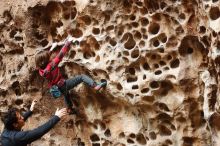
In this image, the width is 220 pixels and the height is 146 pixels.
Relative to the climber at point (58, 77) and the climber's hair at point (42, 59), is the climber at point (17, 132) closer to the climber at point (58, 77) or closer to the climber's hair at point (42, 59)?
the climber at point (58, 77)

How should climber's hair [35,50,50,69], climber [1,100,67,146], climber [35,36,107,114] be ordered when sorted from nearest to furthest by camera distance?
climber [1,100,67,146]
climber [35,36,107,114]
climber's hair [35,50,50,69]

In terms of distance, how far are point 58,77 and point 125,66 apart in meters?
0.73

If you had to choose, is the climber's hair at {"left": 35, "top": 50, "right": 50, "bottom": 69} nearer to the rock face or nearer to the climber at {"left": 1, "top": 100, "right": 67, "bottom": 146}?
the rock face

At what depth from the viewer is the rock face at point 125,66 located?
511 cm

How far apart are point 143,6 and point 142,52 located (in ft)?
1.52

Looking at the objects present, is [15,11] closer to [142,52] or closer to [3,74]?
[3,74]

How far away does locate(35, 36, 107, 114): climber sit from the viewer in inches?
215

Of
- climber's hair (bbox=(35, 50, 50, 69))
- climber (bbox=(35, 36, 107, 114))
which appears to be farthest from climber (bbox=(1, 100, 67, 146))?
climber's hair (bbox=(35, 50, 50, 69))

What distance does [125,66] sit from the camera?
17.8ft

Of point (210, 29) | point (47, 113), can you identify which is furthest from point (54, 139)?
point (210, 29)

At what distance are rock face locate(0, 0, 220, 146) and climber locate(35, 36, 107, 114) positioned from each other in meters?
0.13

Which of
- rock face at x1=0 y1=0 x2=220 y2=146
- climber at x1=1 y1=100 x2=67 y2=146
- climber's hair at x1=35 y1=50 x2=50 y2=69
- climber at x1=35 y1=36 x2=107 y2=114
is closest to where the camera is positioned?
climber at x1=1 y1=100 x2=67 y2=146

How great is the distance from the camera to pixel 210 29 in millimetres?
4672

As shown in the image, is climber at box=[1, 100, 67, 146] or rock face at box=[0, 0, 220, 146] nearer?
climber at box=[1, 100, 67, 146]
